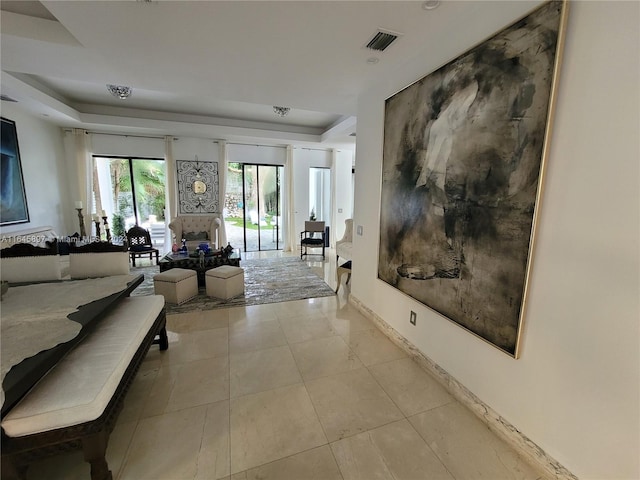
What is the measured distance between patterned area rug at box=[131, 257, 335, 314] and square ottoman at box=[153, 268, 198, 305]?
0.34 feet

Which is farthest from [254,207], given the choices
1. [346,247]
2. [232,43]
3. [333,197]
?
[232,43]

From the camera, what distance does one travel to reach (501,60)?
5.22 ft

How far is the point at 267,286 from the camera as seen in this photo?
4465 mm

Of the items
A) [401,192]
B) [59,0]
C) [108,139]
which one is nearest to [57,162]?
[108,139]

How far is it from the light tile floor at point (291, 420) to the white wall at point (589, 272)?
41 centimetres

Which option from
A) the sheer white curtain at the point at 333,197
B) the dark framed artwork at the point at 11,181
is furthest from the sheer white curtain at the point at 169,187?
the sheer white curtain at the point at 333,197

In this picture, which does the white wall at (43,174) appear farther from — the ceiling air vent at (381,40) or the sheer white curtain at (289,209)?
the ceiling air vent at (381,40)

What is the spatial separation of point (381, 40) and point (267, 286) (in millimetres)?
3654

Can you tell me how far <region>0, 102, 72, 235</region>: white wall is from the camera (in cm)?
438

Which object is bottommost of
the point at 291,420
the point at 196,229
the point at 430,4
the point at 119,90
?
the point at 291,420

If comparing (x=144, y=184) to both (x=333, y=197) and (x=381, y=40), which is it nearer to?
(x=333, y=197)

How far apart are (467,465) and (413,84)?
9.33 ft

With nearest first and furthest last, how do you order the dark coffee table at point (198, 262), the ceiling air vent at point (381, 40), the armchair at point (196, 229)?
the ceiling air vent at point (381, 40) → the dark coffee table at point (198, 262) → the armchair at point (196, 229)

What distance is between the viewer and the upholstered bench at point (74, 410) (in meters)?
1.18
